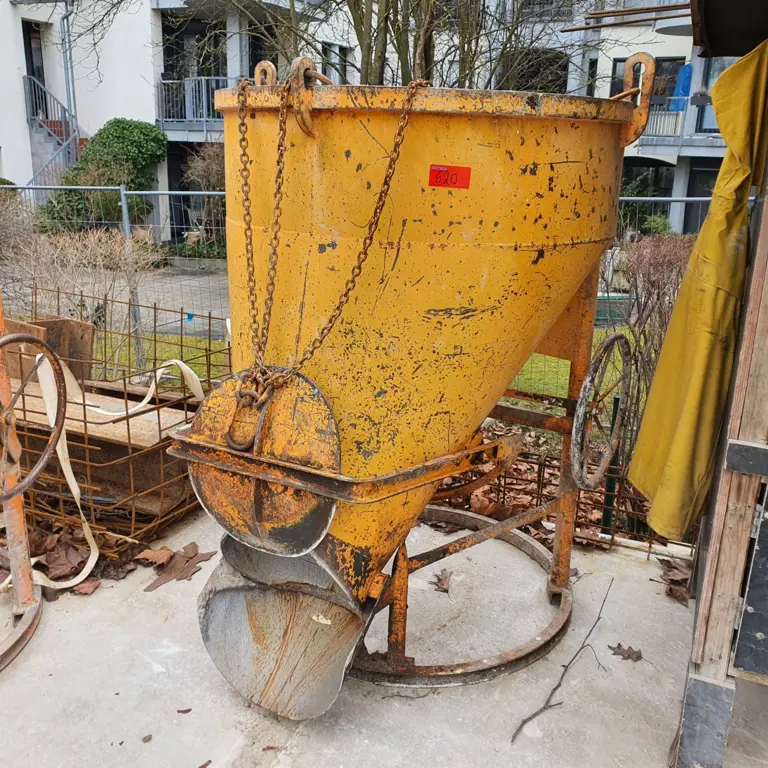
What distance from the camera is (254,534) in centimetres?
239

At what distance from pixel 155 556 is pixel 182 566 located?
157 millimetres

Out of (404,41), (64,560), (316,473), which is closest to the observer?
(316,473)

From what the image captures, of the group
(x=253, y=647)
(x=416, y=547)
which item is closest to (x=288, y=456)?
(x=253, y=647)

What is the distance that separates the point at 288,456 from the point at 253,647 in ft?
2.94

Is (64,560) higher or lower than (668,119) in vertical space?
lower

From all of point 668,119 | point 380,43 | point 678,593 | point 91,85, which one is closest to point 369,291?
point 678,593

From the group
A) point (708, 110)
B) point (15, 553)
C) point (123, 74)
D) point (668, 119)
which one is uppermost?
point (123, 74)

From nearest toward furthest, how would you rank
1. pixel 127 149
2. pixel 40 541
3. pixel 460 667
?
pixel 460 667 < pixel 40 541 < pixel 127 149

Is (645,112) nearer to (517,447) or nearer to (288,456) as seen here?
(517,447)

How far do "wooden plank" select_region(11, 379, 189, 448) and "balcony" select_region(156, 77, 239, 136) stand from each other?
1499cm

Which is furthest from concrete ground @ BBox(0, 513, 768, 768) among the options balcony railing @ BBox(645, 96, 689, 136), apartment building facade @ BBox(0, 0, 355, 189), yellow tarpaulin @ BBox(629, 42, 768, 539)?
balcony railing @ BBox(645, 96, 689, 136)

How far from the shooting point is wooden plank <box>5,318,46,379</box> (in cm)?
427

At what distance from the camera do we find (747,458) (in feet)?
6.97

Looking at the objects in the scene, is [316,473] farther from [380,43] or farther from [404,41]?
[404,41]
